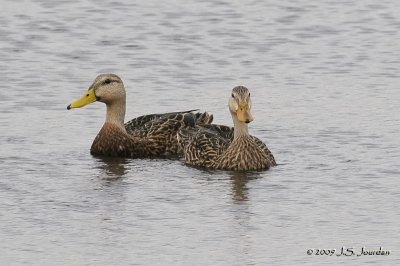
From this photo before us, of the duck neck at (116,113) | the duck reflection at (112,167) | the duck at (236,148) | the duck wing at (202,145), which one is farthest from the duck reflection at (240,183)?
the duck neck at (116,113)

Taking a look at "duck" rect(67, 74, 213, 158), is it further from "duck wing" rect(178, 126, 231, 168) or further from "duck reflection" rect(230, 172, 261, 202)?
"duck reflection" rect(230, 172, 261, 202)

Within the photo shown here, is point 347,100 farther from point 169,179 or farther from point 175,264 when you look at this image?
point 175,264

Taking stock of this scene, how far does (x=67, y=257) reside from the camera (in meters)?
14.2

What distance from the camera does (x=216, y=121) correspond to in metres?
21.5

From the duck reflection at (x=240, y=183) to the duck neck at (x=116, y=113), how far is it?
234cm

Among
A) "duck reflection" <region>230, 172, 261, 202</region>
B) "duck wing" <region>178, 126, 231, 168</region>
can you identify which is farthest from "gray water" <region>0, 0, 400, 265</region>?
"duck wing" <region>178, 126, 231, 168</region>

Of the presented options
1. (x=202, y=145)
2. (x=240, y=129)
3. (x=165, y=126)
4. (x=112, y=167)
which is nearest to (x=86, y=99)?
(x=165, y=126)

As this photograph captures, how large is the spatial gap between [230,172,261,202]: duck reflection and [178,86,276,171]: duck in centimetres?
20

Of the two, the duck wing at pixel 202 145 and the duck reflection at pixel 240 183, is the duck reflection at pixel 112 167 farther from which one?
the duck reflection at pixel 240 183

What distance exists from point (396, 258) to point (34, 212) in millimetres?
3949

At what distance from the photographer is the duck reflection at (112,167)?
1833 cm

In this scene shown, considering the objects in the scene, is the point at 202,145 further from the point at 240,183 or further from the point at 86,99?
the point at 86,99

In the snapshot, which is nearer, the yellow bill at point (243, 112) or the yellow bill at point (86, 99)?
the yellow bill at point (243, 112)

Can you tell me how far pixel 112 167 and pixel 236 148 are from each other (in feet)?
5.18
